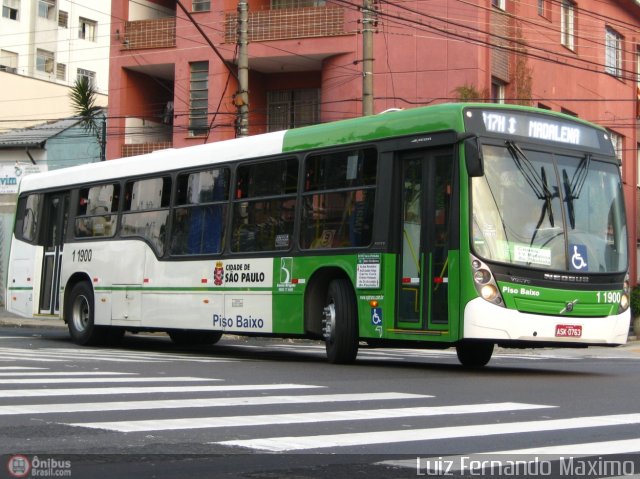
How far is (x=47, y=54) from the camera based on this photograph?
225 ft

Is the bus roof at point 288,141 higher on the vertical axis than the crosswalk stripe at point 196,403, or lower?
higher

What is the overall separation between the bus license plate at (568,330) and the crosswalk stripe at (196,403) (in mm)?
3434

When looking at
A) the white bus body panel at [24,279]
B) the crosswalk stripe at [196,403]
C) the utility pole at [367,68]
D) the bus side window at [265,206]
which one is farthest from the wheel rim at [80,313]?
the crosswalk stripe at [196,403]

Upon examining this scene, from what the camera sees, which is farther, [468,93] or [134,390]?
[468,93]

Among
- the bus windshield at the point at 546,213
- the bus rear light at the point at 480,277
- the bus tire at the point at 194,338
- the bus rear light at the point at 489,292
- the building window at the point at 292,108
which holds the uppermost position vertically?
the building window at the point at 292,108

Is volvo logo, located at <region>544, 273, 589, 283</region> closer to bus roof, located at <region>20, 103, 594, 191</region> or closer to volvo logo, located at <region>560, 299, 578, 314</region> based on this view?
volvo logo, located at <region>560, 299, 578, 314</region>

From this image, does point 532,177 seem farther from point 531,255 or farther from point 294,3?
point 294,3

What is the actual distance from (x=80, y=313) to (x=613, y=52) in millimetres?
27457

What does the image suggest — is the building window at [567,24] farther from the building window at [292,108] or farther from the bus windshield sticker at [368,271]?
the bus windshield sticker at [368,271]

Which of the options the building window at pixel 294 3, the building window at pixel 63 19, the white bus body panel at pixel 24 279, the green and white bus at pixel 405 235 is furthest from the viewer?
the building window at pixel 63 19

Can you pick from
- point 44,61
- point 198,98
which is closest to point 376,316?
point 198,98

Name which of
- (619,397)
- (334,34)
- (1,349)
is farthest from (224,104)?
(619,397)

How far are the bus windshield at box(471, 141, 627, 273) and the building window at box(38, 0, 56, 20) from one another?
191 feet

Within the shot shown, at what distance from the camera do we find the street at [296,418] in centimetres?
659
